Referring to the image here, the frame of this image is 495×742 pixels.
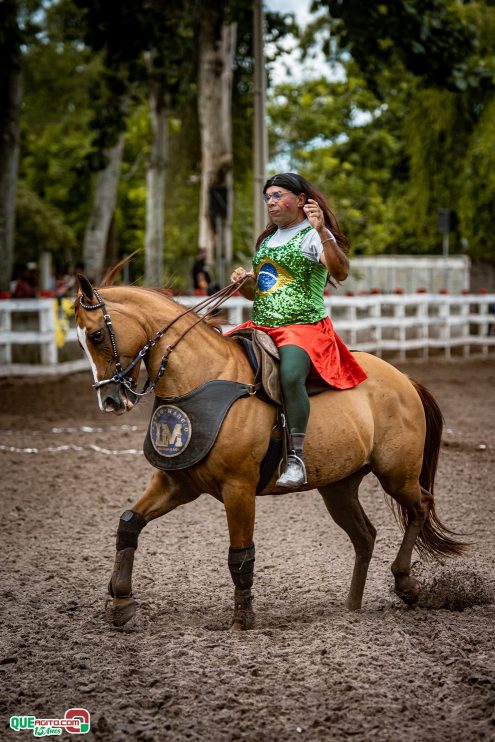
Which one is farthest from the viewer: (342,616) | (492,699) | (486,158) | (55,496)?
(486,158)

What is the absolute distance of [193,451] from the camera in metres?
4.89

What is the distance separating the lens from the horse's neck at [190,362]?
16.5 feet

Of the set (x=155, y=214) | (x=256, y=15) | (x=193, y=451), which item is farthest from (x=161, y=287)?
(x=155, y=214)

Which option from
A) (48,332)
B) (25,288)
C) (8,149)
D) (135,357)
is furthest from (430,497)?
(8,149)

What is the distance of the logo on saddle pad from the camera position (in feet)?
16.1

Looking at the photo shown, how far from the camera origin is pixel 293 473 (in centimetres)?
499

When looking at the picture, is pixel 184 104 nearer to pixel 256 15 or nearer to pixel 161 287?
pixel 256 15

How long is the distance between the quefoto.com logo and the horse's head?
152 centimetres

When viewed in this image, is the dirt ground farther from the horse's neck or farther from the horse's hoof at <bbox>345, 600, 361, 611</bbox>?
the horse's neck

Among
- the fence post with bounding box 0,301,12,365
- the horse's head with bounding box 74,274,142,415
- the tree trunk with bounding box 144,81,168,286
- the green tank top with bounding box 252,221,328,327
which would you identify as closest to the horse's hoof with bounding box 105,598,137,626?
the horse's head with bounding box 74,274,142,415

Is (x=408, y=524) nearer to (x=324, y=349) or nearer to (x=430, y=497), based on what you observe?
(x=430, y=497)

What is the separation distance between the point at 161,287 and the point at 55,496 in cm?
369

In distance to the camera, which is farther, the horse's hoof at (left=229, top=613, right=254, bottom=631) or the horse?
the horse's hoof at (left=229, top=613, right=254, bottom=631)

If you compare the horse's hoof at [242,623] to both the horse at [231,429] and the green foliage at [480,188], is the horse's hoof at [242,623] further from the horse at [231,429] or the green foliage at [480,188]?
the green foliage at [480,188]
